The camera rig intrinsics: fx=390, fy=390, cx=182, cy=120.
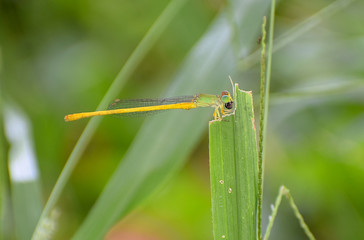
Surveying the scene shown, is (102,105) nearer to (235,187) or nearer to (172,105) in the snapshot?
(172,105)

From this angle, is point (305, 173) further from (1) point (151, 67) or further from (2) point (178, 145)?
(1) point (151, 67)

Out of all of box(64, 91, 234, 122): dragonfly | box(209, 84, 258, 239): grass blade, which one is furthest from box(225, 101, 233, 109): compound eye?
box(209, 84, 258, 239): grass blade

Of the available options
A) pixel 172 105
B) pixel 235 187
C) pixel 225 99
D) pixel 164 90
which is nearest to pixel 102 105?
pixel 172 105

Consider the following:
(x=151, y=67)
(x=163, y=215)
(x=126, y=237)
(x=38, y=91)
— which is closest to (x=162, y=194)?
(x=163, y=215)

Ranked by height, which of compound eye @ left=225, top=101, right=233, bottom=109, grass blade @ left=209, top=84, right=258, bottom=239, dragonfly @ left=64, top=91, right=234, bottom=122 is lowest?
grass blade @ left=209, top=84, right=258, bottom=239

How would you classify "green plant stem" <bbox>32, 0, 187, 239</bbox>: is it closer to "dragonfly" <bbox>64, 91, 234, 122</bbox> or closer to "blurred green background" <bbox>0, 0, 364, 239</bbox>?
"dragonfly" <bbox>64, 91, 234, 122</bbox>

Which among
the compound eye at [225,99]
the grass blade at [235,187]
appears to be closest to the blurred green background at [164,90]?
the compound eye at [225,99]
